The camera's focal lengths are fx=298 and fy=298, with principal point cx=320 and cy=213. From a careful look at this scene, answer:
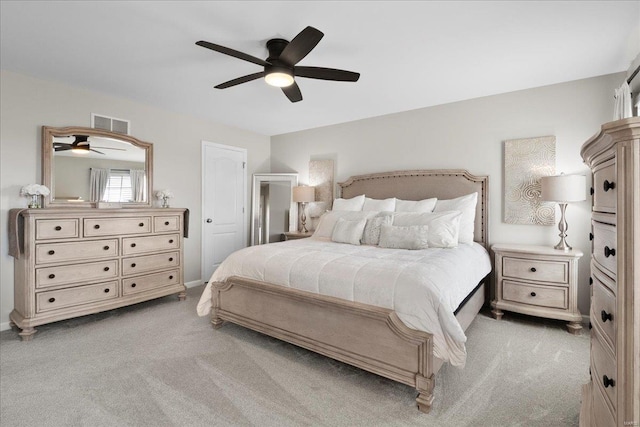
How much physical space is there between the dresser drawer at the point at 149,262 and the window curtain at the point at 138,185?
0.82m

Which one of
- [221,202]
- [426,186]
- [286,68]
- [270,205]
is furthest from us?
[270,205]

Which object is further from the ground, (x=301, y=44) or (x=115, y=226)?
(x=301, y=44)

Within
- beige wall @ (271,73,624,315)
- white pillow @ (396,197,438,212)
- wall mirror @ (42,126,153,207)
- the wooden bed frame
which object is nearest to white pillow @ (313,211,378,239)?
white pillow @ (396,197,438,212)

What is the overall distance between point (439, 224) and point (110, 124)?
406 centimetres

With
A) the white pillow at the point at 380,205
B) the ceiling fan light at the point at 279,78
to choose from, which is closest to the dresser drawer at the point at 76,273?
→ the ceiling fan light at the point at 279,78

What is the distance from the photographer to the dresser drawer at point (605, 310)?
0.98 m

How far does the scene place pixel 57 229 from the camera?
289 centimetres

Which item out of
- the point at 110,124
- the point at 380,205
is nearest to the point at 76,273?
the point at 110,124

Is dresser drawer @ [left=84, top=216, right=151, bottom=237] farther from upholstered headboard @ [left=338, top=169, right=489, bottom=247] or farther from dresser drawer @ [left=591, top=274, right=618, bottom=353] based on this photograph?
dresser drawer @ [left=591, top=274, right=618, bottom=353]

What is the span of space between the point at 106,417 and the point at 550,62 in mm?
4401

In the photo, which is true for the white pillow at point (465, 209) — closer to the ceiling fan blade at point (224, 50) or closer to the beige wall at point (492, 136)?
the beige wall at point (492, 136)

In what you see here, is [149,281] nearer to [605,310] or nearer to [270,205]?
[270,205]

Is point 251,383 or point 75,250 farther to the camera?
point 75,250

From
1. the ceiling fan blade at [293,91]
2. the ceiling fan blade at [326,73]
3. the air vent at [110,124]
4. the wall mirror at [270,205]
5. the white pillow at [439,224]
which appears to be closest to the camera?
the ceiling fan blade at [326,73]
